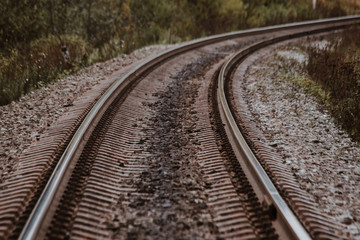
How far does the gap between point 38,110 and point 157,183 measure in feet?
11.9

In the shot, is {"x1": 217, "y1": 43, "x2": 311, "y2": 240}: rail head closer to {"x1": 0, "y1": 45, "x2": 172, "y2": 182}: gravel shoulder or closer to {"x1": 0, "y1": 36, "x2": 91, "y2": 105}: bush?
{"x1": 0, "y1": 45, "x2": 172, "y2": 182}: gravel shoulder

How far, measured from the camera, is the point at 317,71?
8172mm

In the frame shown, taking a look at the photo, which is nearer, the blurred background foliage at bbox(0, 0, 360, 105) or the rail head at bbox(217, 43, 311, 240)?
the rail head at bbox(217, 43, 311, 240)

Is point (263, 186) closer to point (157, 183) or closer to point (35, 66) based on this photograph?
point (157, 183)

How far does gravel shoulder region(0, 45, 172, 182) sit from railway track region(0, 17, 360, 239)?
480mm

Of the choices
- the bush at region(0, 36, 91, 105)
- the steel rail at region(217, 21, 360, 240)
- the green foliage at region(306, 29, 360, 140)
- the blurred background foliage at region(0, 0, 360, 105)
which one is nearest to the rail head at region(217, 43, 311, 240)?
the steel rail at region(217, 21, 360, 240)

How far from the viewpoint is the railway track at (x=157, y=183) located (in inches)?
105

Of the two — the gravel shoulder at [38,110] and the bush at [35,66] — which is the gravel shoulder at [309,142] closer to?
the gravel shoulder at [38,110]

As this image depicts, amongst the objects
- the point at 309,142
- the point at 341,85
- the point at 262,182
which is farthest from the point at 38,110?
the point at 341,85

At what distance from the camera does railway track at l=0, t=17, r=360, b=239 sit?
8.76 feet

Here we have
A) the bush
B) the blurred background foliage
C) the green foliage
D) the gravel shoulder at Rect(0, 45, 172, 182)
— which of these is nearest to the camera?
the gravel shoulder at Rect(0, 45, 172, 182)

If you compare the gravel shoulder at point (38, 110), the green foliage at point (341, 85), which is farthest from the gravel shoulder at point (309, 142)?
the gravel shoulder at point (38, 110)

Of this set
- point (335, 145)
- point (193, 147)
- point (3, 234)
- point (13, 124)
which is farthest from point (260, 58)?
point (3, 234)

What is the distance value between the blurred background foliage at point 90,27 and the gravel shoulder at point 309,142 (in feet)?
18.4
